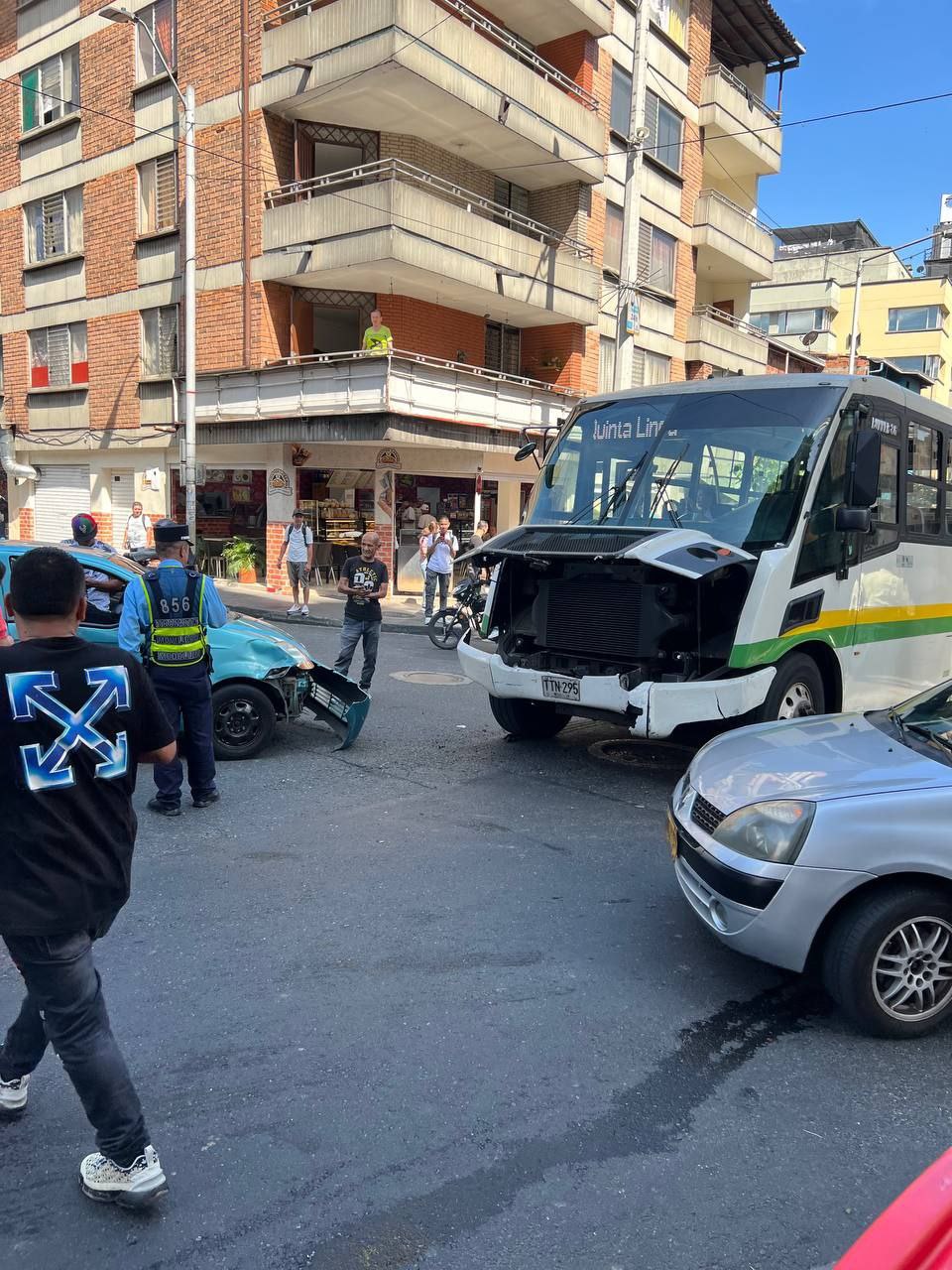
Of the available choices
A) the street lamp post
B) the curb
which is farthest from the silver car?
the street lamp post

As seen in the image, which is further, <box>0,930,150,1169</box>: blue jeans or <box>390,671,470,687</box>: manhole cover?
<box>390,671,470,687</box>: manhole cover

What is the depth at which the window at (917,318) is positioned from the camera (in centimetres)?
4547

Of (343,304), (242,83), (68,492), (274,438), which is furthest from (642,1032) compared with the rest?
(68,492)

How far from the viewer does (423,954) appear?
13.2 feet

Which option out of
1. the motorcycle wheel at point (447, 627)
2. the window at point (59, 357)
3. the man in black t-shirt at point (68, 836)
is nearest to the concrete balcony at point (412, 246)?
the motorcycle wheel at point (447, 627)

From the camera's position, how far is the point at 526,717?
7762 millimetres

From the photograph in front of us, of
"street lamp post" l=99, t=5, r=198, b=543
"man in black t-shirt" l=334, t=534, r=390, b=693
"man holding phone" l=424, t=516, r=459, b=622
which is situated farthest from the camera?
"street lamp post" l=99, t=5, r=198, b=543

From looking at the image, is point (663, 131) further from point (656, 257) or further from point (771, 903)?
point (771, 903)

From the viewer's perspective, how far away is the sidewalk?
1617 centimetres

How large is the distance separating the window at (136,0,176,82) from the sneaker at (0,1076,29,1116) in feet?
75.4

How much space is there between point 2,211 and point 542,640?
2612 cm

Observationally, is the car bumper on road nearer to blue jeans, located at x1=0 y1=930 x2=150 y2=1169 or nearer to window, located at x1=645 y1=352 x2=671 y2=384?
blue jeans, located at x1=0 y1=930 x2=150 y2=1169

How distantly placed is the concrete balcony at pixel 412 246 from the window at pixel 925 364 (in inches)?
1245

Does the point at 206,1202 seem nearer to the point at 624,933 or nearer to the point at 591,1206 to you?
the point at 591,1206
